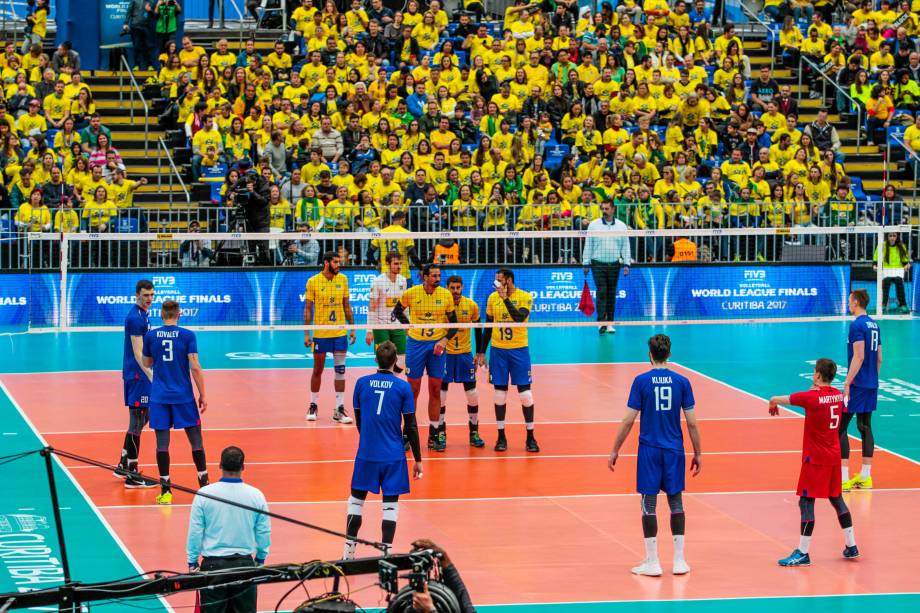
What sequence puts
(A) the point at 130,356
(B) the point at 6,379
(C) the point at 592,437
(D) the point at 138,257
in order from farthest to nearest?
(D) the point at 138,257, (B) the point at 6,379, (C) the point at 592,437, (A) the point at 130,356

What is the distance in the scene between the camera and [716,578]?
1362cm

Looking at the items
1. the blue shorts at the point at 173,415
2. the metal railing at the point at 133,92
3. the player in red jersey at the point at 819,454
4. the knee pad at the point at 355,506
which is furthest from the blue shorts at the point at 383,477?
the metal railing at the point at 133,92

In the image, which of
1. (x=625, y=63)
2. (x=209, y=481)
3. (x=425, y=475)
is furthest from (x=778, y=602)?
(x=625, y=63)

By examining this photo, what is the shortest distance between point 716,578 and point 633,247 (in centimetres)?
1710

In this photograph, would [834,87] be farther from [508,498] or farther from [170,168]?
[508,498]

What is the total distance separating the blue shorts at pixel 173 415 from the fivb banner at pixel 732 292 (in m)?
15.0

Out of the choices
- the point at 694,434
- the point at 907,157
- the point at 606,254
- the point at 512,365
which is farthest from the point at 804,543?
the point at 907,157

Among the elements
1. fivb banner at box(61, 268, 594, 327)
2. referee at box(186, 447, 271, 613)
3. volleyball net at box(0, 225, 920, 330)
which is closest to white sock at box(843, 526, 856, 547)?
referee at box(186, 447, 271, 613)

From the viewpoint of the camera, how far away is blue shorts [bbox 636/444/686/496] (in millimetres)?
13500

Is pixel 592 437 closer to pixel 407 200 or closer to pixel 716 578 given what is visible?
pixel 716 578

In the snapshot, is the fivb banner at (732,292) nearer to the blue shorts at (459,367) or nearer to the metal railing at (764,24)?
the metal railing at (764,24)

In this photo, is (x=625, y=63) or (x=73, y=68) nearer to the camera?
(x=73, y=68)

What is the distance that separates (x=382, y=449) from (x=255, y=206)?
52.2 feet

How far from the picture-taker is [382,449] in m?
13.4
